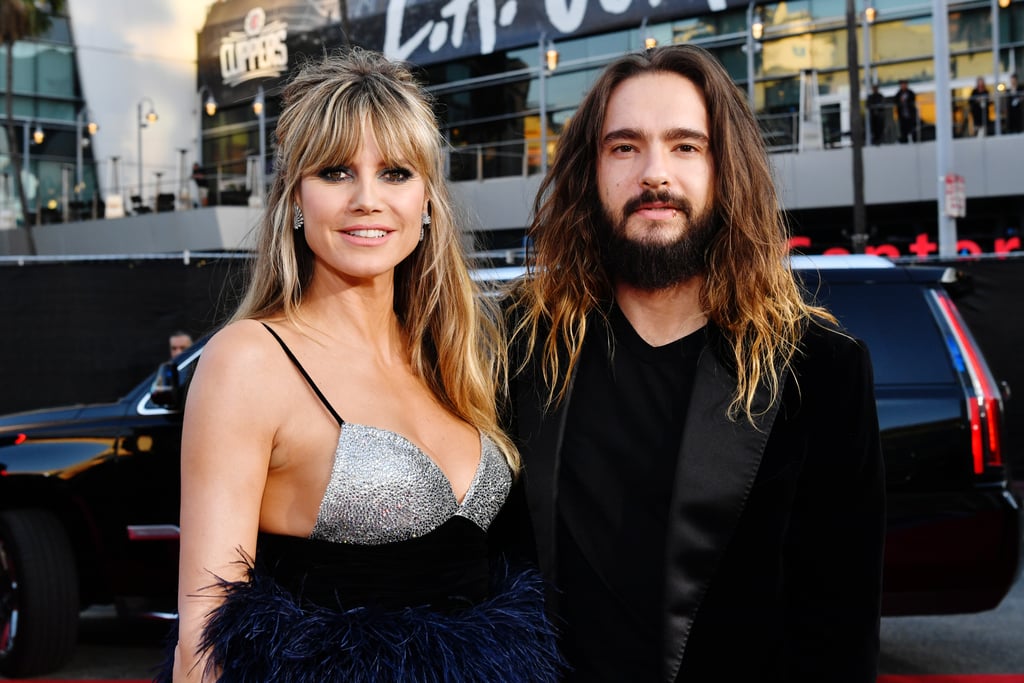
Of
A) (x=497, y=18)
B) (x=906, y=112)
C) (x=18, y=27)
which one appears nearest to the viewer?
(x=906, y=112)

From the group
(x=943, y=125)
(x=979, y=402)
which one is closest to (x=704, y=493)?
(x=979, y=402)

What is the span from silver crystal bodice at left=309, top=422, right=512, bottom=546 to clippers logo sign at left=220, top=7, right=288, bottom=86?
34.3 meters

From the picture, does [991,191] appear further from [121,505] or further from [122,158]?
[122,158]

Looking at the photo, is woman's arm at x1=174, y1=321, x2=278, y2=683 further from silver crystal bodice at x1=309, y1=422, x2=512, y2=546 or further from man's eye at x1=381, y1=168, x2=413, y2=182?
man's eye at x1=381, y1=168, x2=413, y2=182

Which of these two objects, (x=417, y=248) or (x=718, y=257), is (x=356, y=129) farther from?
(x=718, y=257)

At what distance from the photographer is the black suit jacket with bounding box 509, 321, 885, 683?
241 centimetres

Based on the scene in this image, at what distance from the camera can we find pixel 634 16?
27.8 meters

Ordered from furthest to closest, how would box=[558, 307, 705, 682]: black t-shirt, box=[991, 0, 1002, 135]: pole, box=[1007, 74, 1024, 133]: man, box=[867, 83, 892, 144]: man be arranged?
box=[991, 0, 1002, 135]: pole → box=[867, 83, 892, 144]: man → box=[1007, 74, 1024, 133]: man → box=[558, 307, 705, 682]: black t-shirt

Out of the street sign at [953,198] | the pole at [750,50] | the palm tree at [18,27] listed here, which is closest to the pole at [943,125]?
the street sign at [953,198]

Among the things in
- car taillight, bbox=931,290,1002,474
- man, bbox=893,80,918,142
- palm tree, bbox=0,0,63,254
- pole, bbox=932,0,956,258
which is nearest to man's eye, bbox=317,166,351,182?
car taillight, bbox=931,290,1002,474

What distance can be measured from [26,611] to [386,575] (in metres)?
3.61

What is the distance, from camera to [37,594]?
5238mm

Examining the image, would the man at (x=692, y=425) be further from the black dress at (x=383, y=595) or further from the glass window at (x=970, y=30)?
the glass window at (x=970, y=30)

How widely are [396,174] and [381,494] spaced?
0.76 m
